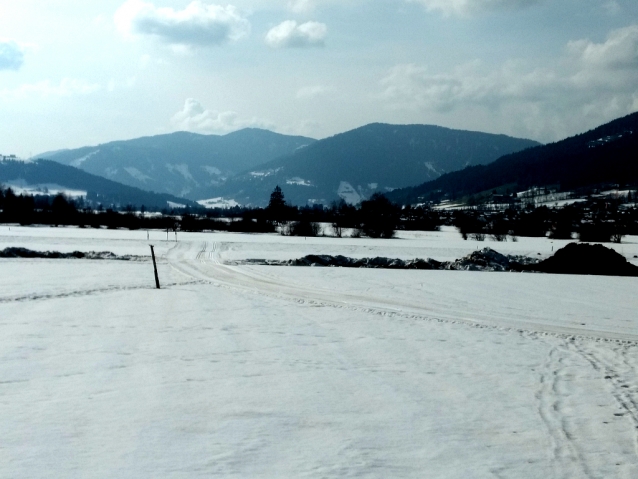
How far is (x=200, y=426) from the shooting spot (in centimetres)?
743

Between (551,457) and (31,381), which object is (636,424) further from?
(31,381)

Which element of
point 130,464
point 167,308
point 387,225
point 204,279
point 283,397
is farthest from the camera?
point 387,225

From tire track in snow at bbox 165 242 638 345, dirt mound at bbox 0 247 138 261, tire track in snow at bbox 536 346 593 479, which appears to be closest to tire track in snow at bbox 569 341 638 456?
tire track in snow at bbox 536 346 593 479

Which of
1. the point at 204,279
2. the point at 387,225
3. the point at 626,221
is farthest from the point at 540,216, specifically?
the point at 204,279

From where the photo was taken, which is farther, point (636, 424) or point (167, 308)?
point (167, 308)

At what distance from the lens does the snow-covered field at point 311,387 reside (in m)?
6.57

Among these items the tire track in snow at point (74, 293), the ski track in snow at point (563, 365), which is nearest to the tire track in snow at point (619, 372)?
the ski track in snow at point (563, 365)

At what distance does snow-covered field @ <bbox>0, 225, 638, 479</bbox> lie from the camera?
6570 millimetres

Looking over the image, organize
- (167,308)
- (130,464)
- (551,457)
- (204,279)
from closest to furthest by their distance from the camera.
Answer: (130,464) → (551,457) → (167,308) → (204,279)

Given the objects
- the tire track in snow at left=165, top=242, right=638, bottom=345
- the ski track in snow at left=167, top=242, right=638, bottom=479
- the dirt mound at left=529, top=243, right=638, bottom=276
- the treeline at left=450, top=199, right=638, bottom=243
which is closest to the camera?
the ski track in snow at left=167, top=242, right=638, bottom=479

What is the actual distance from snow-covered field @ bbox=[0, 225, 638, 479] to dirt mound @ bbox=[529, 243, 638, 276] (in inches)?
547

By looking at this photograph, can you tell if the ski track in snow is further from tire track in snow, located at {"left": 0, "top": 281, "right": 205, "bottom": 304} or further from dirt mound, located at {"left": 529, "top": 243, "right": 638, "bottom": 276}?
dirt mound, located at {"left": 529, "top": 243, "right": 638, "bottom": 276}

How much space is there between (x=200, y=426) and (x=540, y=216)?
325ft

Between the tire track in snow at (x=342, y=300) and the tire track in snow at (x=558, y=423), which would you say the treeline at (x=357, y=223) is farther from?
the tire track in snow at (x=558, y=423)
